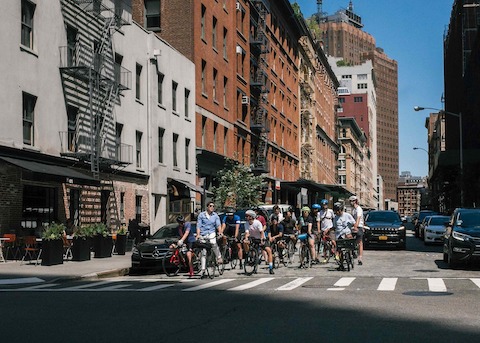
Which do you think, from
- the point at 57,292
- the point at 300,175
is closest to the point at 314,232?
the point at 57,292

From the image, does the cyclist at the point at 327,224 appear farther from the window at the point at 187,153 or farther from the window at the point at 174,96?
the window at the point at 187,153

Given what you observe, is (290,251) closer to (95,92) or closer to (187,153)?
(95,92)

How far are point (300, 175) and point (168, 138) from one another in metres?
44.7

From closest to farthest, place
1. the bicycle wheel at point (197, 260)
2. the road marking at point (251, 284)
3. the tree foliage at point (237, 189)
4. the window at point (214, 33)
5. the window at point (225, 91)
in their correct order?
the road marking at point (251, 284) < the bicycle wheel at point (197, 260) < the tree foliage at point (237, 189) < the window at point (214, 33) < the window at point (225, 91)

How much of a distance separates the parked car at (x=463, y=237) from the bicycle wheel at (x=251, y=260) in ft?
18.4

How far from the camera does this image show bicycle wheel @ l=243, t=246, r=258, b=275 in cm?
1970

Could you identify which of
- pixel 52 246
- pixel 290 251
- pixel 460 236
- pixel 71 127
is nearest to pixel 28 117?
pixel 71 127

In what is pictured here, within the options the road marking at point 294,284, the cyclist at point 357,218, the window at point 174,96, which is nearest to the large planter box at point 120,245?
the cyclist at point 357,218

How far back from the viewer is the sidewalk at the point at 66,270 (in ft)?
61.5

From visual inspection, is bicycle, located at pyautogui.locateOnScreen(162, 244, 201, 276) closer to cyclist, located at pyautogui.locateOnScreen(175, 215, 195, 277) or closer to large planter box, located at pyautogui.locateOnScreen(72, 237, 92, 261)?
cyclist, located at pyautogui.locateOnScreen(175, 215, 195, 277)

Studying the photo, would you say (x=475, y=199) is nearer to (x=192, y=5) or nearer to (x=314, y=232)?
(x=192, y=5)

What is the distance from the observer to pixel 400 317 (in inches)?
407

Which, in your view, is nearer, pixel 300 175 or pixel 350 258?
pixel 350 258

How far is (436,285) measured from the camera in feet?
51.5
